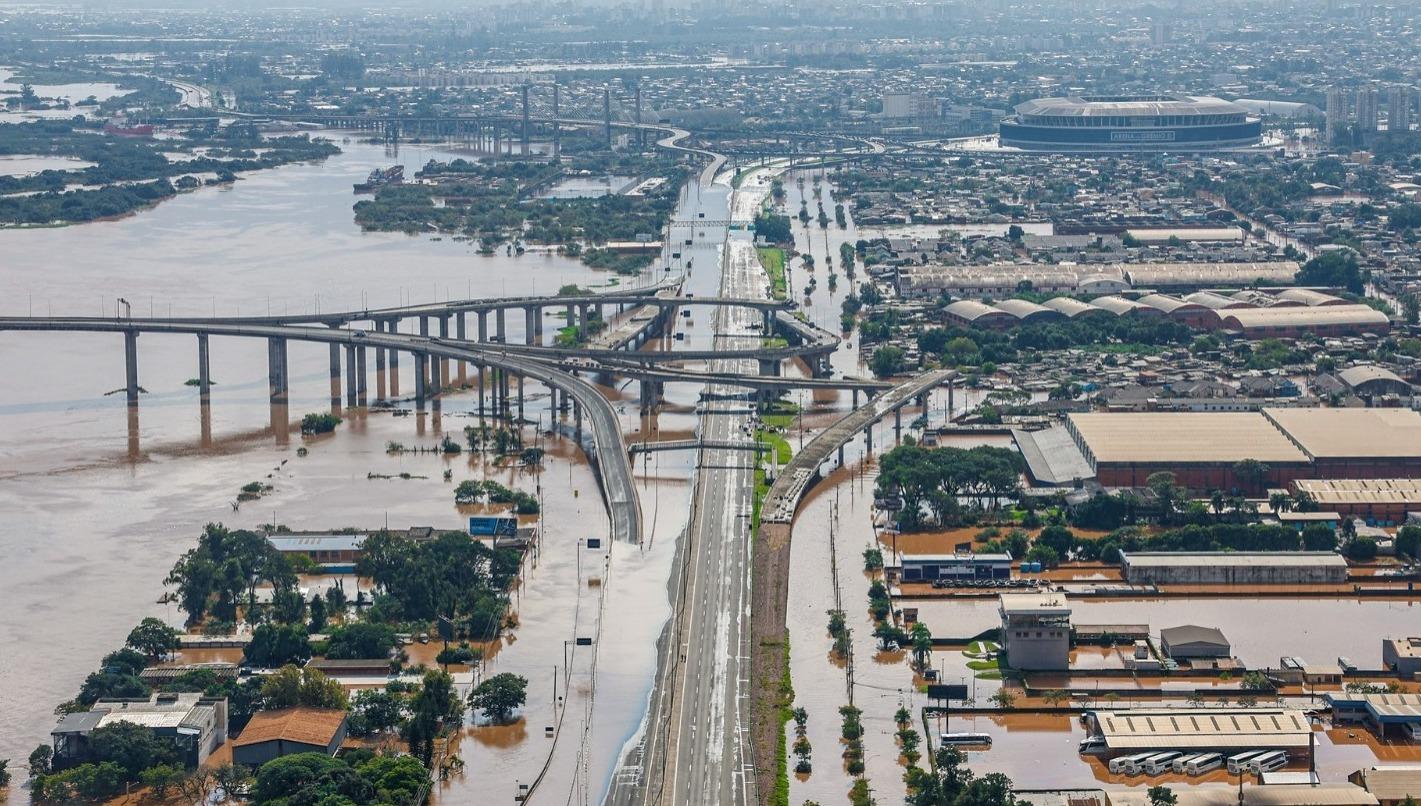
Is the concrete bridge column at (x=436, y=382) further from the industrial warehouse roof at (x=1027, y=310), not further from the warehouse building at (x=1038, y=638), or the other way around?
the warehouse building at (x=1038, y=638)

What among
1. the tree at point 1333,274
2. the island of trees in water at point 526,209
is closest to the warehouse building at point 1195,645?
the tree at point 1333,274

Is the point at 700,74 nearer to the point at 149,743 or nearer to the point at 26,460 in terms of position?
the point at 26,460

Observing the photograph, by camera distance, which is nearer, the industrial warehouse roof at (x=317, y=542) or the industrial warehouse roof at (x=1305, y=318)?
the industrial warehouse roof at (x=317, y=542)

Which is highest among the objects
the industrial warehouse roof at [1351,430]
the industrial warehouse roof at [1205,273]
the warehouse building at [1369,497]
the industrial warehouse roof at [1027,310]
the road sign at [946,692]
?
the industrial warehouse roof at [1351,430]

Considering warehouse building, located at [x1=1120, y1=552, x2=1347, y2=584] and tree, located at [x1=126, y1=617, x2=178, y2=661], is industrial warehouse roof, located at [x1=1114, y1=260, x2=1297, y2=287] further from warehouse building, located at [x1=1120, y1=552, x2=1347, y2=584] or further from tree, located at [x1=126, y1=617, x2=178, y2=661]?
tree, located at [x1=126, y1=617, x2=178, y2=661]

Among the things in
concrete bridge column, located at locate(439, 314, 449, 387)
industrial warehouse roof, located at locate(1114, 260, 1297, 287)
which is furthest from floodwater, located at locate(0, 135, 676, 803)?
industrial warehouse roof, located at locate(1114, 260, 1297, 287)

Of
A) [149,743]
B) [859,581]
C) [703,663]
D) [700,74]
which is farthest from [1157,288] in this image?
[700,74]

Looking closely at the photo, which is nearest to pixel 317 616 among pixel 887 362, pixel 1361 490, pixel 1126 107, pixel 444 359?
pixel 1361 490
